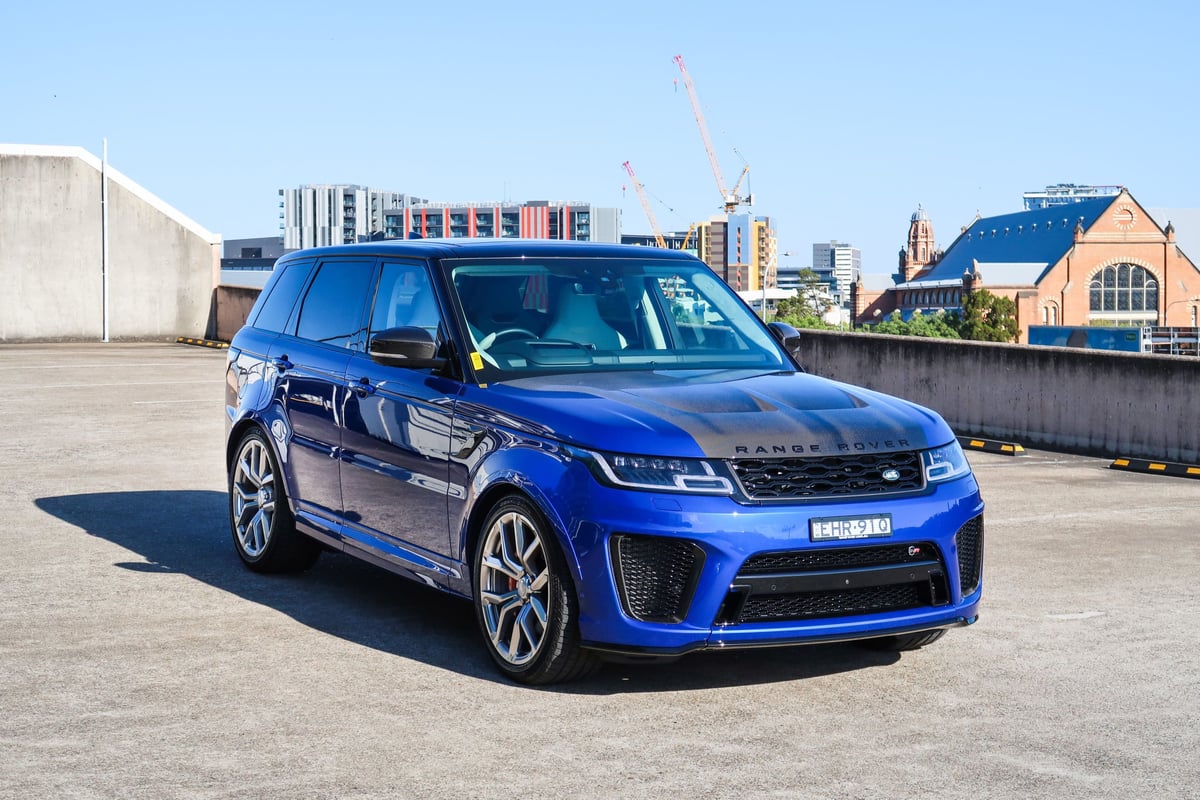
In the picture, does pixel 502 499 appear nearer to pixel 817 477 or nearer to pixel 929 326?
pixel 817 477

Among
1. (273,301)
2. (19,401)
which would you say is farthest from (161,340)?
(273,301)

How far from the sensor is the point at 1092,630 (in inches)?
280

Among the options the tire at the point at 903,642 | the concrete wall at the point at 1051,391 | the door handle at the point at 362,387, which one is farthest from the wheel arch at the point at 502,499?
the concrete wall at the point at 1051,391

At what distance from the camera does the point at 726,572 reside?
215 inches

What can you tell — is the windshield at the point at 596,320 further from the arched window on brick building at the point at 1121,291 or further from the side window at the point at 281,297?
the arched window on brick building at the point at 1121,291

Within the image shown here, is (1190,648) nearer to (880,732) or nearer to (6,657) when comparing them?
(880,732)

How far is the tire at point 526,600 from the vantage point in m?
5.71

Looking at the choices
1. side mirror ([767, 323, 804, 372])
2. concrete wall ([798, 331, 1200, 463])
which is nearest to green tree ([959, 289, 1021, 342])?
concrete wall ([798, 331, 1200, 463])

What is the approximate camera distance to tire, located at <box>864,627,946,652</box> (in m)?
6.34

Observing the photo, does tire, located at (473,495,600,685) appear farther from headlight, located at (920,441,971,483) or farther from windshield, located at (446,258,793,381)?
headlight, located at (920,441,971,483)

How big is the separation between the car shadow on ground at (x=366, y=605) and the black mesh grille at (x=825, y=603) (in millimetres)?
555

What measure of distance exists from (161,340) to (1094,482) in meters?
29.2

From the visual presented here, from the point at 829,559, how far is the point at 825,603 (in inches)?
6.9

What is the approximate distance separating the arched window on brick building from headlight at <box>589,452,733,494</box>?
162 metres
